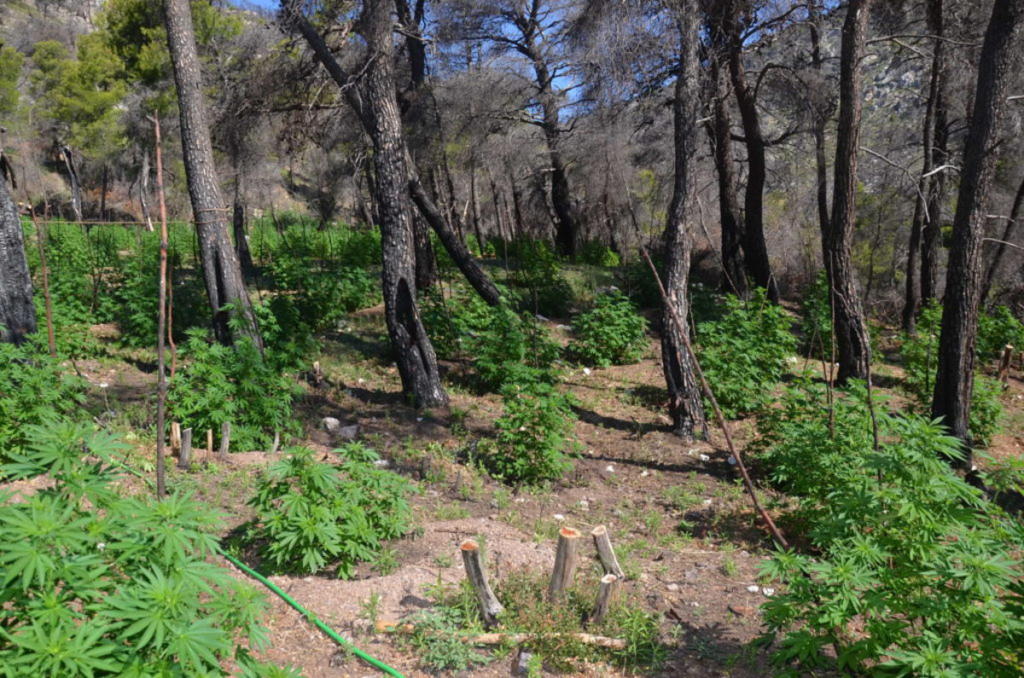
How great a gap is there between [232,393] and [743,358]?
5698 millimetres

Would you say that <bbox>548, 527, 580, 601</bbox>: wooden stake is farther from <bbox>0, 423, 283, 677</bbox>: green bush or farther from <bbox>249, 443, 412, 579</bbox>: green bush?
<bbox>0, 423, 283, 677</bbox>: green bush

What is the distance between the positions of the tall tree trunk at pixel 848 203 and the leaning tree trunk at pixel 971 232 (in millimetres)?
800

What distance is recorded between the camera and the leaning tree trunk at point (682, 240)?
7770 millimetres

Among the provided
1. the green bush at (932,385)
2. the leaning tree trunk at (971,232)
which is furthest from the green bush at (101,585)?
the green bush at (932,385)

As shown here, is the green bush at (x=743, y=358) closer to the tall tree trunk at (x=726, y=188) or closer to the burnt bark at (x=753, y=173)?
the tall tree trunk at (x=726, y=188)

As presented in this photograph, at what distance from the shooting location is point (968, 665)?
2566 millimetres

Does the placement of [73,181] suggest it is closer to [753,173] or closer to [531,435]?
[531,435]

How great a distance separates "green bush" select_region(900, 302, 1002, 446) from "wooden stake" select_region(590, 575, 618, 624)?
16.8 feet

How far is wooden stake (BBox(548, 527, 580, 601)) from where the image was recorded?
4035 millimetres

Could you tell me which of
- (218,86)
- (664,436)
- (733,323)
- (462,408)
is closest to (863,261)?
(733,323)

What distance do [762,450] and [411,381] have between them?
4080 millimetres

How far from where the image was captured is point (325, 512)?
4285 millimetres

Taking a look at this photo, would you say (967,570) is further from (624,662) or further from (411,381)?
(411,381)

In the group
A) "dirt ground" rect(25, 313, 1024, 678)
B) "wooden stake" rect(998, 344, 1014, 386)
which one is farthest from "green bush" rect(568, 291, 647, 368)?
"wooden stake" rect(998, 344, 1014, 386)
